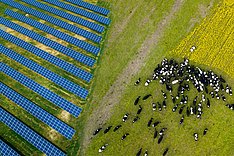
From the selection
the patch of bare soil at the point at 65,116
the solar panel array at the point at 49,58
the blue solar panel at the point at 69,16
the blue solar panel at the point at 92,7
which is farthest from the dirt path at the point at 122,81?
the blue solar panel at the point at 92,7

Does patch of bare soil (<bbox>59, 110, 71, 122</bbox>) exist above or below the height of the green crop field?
below

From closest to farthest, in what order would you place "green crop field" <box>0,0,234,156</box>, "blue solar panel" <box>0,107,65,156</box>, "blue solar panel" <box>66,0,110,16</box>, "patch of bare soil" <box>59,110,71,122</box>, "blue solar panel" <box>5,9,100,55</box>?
"green crop field" <box>0,0,234,156</box>, "blue solar panel" <box>0,107,65,156</box>, "patch of bare soil" <box>59,110,71,122</box>, "blue solar panel" <box>5,9,100,55</box>, "blue solar panel" <box>66,0,110,16</box>

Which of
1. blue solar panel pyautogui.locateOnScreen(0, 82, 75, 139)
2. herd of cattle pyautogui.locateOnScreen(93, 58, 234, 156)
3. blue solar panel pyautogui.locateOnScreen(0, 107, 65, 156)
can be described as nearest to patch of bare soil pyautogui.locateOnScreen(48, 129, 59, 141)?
blue solar panel pyautogui.locateOnScreen(0, 82, 75, 139)

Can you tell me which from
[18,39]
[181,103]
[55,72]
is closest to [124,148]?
[181,103]

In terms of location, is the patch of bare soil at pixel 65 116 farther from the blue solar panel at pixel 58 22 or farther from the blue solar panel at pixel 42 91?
the blue solar panel at pixel 58 22

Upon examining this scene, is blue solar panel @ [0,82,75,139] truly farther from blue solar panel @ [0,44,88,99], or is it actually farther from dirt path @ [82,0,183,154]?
blue solar panel @ [0,44,88,99]

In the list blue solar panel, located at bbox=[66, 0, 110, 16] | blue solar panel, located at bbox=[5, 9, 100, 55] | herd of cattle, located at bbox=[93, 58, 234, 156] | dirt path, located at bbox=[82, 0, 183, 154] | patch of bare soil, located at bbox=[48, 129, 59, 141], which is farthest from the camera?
blue solar panel, located at bbox=[66, 0, 110, 16]

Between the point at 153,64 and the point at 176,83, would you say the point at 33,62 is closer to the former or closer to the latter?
the point at 153,64
